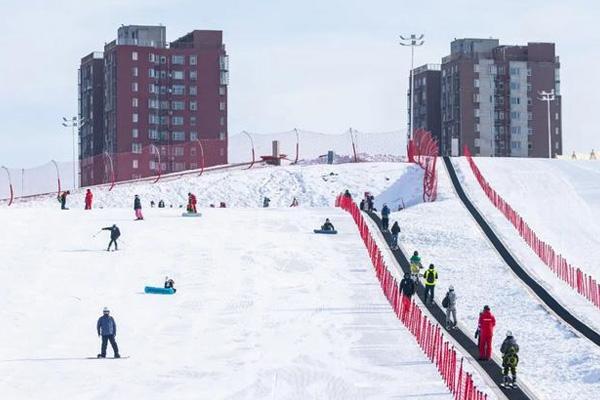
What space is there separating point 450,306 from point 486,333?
14.5 ft

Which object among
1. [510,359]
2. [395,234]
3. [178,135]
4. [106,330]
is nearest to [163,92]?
[178,135]

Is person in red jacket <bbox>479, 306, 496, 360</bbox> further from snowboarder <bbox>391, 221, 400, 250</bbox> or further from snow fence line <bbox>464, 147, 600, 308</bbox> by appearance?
snowboarder <bbox>391, 221, 400, 250</bbox>

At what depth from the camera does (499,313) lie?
3862 centimetres

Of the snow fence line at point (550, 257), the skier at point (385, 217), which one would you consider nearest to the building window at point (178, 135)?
the snow fence line at point (550, 257)

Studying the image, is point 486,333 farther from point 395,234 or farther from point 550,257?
point 550,257

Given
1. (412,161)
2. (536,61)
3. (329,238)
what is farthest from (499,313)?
(536,61)

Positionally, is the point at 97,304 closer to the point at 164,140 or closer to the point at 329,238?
the point at 329,238

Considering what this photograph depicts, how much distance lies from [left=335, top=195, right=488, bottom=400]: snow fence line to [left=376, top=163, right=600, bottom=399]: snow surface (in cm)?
144

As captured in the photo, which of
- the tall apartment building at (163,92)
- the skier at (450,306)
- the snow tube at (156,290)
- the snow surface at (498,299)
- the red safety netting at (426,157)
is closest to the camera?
the snow surface at (498,299)

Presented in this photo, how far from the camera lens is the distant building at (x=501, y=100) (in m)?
160

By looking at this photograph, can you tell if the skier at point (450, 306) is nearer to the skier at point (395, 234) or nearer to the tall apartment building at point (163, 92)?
the skier at point (395, 234)

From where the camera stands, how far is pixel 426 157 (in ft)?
256

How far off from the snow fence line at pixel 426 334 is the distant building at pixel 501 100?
4317 inches

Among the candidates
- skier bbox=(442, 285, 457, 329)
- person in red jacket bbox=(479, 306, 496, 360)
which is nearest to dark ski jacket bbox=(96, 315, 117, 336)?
person in red jacket bbox=(479, 306, 496, 360)
